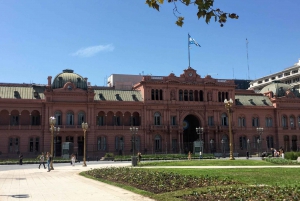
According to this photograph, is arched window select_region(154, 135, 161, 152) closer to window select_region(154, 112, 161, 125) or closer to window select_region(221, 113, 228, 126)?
window select_region(154, 112, 161, 125)

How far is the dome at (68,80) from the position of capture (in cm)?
7519

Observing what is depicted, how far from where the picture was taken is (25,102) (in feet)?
239

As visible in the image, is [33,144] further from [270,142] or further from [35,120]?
[270,142]

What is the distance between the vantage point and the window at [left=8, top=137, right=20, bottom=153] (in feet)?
231

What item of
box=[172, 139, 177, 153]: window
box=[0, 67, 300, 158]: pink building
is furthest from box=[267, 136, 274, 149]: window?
box=[172, 139, 177, 153]: window

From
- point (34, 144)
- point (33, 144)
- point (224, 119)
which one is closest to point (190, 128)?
point (224, 119)

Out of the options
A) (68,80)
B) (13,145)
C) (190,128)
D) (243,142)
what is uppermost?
(68,80)

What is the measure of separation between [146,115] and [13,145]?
90.0ft

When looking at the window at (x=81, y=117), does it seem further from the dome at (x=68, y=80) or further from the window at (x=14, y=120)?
the window at (x=14, y=120)

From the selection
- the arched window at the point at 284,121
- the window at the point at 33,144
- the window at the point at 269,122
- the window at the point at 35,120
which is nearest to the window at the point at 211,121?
the window at the point at 269,122

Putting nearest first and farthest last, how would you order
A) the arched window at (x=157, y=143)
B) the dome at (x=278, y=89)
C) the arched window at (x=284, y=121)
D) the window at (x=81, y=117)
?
the window at (x=81, y=117)
the arched window at (x=157, y=143)
the arched window at (x=284, y=121)
the dome at (x=278, y=89)

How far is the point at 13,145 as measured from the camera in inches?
2781

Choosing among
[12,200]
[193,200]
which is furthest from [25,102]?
[193,200]

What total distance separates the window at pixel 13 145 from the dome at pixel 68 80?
42.0ft
